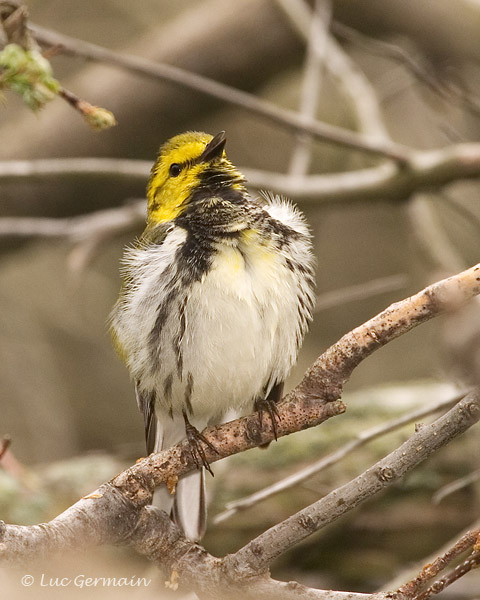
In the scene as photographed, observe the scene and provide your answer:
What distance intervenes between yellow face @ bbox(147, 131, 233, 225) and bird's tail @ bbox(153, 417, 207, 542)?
83 centimetres

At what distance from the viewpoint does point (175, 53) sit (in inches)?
231

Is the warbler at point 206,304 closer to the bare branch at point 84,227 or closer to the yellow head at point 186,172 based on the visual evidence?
the yellow head at point 186,172

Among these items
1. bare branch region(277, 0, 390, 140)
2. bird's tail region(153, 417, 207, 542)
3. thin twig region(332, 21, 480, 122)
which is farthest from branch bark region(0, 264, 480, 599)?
bare branch region(277, 0, 390, 140)

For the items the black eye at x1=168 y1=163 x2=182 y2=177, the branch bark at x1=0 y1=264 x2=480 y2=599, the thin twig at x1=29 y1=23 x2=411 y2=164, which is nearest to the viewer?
the branch bark at x1=0 y1=264 x2=480 y2=599

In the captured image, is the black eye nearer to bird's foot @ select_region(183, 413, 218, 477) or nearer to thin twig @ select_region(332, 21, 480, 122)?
bird's foot @ select_region(183, 413, 218, 477)

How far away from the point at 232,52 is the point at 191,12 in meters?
0.53

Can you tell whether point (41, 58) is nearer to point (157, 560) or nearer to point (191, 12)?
point (157, 560)

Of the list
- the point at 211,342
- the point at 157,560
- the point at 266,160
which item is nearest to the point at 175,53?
the point at 266,160

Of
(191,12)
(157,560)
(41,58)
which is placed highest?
(191,12)

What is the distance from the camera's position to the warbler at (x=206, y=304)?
3.10 meters

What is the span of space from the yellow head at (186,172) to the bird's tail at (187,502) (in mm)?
831

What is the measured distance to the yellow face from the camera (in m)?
3.51

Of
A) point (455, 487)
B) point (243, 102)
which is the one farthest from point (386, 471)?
point (243, 102)

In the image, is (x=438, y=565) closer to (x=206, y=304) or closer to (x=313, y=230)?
(x=206, y=304)
